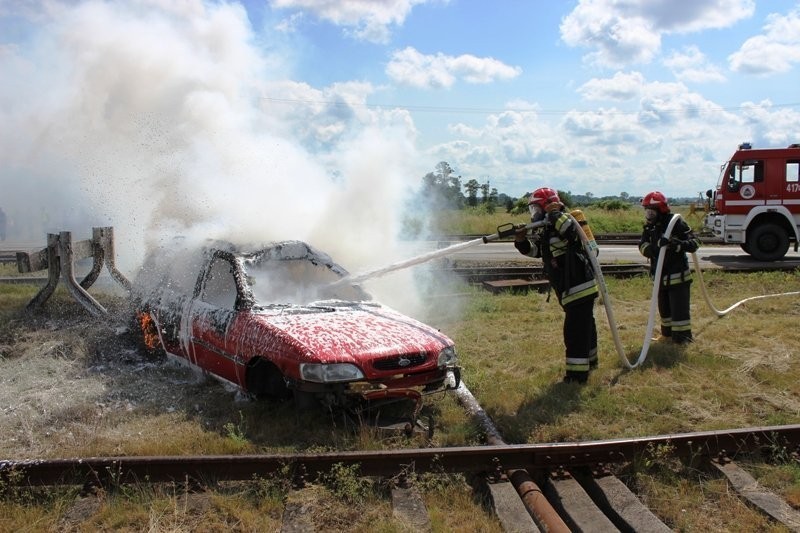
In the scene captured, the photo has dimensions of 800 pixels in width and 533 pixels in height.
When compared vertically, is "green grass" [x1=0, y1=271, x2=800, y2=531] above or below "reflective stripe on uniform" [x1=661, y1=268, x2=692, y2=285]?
below

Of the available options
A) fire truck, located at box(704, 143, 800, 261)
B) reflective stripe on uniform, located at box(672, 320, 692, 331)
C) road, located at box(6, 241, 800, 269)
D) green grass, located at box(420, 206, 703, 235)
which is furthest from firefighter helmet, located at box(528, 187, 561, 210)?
green grass, located at box(420, 206, 703, 235)

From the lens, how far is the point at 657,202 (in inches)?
284

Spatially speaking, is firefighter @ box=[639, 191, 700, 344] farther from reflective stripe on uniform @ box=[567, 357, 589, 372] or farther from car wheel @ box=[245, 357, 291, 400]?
car wheel @ box=[245, 357, 291, 400]

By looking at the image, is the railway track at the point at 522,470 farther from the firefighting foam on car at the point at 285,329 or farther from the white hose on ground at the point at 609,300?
the white hose on ground at the point at 609,300

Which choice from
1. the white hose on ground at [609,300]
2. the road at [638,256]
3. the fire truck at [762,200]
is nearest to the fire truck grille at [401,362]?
the white hose on ground at [609,300]

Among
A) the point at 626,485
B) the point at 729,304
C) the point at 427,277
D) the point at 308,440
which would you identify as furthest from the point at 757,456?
the point at 427,277

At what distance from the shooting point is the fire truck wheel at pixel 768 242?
15500mm

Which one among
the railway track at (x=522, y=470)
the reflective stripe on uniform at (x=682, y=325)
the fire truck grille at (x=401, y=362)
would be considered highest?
the fire truck grille at (x=401, y=362)

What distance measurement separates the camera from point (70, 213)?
26.8 metres

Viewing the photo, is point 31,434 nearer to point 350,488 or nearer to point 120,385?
point 120,385

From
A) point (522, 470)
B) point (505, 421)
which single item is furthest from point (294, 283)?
point (522, 470)

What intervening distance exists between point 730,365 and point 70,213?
88.6 feet

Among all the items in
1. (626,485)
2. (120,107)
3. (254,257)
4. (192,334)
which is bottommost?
(626,485)

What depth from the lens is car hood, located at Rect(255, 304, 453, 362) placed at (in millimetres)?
4625
